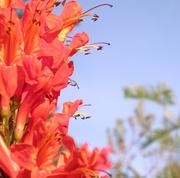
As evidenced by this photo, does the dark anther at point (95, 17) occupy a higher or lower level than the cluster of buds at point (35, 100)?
higher

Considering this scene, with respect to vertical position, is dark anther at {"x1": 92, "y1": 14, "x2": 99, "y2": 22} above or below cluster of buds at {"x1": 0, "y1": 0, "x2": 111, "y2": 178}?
above

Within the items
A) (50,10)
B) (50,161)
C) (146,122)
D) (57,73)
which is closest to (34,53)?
(57,73)

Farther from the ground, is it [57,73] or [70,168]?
[57,73]

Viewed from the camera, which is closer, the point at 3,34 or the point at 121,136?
the point at 3,34

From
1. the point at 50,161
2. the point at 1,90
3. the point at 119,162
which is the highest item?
the point at 1,90

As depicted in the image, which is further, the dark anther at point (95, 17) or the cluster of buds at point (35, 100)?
the dark anther at point (95, 17)

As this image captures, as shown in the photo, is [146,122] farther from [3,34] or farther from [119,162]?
[3,34]

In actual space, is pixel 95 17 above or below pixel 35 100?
above

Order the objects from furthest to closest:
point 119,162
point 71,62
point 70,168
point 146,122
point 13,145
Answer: point 146,122, point 119,162, point 71,62, point 70,168, point 13,145
